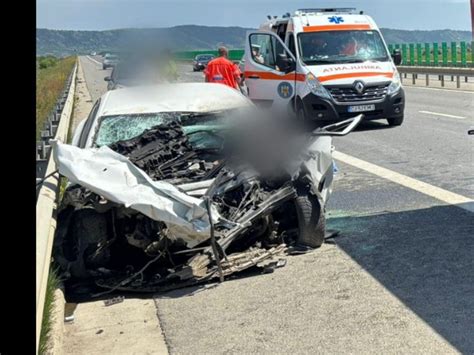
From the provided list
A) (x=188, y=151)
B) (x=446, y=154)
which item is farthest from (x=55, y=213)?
(x=446, y=154)

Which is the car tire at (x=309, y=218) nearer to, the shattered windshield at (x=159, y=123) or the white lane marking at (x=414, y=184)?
the shattered windshield at (x=159, y=123)

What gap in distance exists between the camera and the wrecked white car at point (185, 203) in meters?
5.22

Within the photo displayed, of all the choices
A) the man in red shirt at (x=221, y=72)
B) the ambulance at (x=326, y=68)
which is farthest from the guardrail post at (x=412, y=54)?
the man in red shirt at (x=221, y=72)

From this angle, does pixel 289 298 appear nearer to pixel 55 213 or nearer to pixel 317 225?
pixel 317 225

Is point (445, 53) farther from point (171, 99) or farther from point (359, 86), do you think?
point (171, 99)

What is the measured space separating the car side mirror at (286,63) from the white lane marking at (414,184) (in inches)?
149

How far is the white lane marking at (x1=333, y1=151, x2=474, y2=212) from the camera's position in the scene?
7562mm

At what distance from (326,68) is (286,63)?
856mm

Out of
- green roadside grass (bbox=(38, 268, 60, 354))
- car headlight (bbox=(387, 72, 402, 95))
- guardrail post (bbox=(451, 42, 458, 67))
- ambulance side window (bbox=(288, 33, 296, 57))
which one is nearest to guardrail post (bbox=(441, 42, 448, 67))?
guardrail post (bbox=(451, 42, 458, 67))

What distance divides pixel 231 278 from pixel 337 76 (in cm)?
922

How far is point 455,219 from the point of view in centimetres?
687

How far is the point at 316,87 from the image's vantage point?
14.1 meters

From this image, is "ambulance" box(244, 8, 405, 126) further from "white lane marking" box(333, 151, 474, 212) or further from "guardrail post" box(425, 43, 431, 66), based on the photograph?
"guardrail post" box(425, 43, 431, 66)
